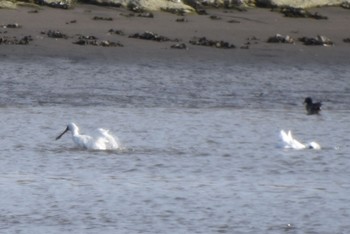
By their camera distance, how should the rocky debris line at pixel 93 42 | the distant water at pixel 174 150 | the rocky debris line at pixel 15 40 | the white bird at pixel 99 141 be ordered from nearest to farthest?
the distant water at pixel 174 150 → the white bird at pixel 99 141 → the rocky debris line at pixel 15 40 → the rocky debris line at pixel 93 42

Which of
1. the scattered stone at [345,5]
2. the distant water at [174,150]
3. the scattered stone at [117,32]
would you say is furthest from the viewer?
the scattered stone at [345,5]

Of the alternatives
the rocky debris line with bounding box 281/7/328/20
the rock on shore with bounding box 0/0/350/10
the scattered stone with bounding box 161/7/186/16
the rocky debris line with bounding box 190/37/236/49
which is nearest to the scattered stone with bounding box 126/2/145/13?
the rock on shore with bounding box 0/0/350/10

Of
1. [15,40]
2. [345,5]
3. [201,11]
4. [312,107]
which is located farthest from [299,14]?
[312,107]

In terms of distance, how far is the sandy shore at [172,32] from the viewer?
17.2m

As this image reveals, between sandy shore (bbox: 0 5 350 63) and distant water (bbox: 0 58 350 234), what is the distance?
428 millimetres

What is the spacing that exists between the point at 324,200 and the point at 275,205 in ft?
1.35

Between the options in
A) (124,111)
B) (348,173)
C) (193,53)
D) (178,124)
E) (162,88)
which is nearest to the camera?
(348,173)

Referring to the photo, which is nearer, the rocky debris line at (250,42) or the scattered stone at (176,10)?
the rocky debris line at (250,42)

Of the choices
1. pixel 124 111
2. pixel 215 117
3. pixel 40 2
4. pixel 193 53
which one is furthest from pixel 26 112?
pixel 40 2

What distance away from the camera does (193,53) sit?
17.4 m

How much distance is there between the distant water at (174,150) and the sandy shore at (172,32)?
Answer: 43 cm

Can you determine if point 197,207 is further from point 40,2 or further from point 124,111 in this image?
point 40,2

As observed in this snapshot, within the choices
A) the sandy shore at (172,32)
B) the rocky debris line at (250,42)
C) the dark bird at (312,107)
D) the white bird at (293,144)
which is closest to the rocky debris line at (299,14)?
the sandy shore at (172,32)

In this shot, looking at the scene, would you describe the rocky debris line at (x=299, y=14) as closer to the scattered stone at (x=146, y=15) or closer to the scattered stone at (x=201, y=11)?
the scattered stone at (x=201, y=11)
